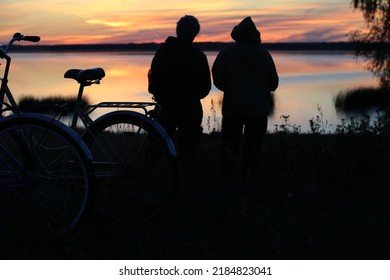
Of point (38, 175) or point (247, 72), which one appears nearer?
point (38, 175)

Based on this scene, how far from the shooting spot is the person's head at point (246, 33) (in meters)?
7.70

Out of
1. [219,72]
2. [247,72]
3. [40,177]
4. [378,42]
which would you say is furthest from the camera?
[378,42]

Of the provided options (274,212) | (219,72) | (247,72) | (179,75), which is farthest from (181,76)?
(274,212)

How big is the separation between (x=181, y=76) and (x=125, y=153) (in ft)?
5.41

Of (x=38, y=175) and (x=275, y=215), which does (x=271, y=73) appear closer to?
(x=275, y=215)

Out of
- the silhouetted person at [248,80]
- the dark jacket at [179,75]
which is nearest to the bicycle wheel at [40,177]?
the dark jacket at [179,75]

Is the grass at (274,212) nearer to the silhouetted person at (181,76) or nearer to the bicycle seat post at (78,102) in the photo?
the silhouetted person at (181,76)

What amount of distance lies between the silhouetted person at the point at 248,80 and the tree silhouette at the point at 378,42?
80.3ft

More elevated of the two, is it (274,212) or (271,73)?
(271,73)

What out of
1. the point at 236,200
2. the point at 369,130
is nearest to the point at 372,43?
the point at 369,130

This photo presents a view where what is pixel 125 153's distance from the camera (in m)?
5.82

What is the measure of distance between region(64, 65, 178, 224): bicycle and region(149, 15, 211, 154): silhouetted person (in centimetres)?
126

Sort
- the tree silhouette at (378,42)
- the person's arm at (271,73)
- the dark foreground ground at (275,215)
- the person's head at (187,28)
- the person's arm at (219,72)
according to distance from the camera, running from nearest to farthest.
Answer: the dark foreground ground at (275,215), the person's head at (187,28), the person's arm at (271,73), the person's arm at (219,72), the tree silhouette at (378,42)
